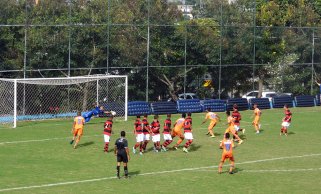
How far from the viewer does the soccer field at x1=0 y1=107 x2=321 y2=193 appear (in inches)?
1104

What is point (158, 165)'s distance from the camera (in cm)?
3266

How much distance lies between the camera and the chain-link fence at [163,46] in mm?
52656

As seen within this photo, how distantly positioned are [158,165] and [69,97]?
759 inches

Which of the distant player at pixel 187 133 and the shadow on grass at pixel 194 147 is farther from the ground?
the distant player at pixel 187 133

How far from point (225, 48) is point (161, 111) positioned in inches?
412

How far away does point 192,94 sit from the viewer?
6062 cm

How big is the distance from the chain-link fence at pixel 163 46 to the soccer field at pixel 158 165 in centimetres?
898

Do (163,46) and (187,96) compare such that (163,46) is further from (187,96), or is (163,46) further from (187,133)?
(187,133)

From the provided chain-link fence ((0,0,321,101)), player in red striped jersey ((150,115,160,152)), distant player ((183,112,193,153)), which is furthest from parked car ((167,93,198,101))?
player in red striped jersey ((150,115,160,152))

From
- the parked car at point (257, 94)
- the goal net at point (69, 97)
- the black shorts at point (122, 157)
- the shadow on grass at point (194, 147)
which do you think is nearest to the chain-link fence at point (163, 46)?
the parked car at point (257, 94)

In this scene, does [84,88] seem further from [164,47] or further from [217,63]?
[217,63]

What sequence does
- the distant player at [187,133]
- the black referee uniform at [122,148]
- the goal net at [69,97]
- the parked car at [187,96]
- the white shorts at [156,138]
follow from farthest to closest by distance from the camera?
the parked car at [187,96], the goal net at [69,97], the distant player at [187,133], the white shorts at [156,138], the black referee uniform at [122,148]

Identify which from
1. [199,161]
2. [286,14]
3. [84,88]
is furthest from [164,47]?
[199,161]

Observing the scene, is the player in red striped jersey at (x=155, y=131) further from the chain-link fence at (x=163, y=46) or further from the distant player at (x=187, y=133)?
the chain-link fence at (x=163, y=46)
